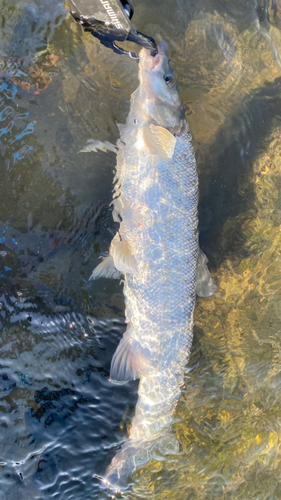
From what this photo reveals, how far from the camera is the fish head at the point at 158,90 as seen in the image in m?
2.54

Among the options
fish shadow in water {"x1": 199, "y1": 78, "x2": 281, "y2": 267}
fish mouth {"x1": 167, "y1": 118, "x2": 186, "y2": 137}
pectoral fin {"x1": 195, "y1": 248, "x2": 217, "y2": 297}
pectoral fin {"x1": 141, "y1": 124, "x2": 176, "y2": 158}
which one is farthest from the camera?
fish shadow in water {"x1": 199, "y1": 78, "x2": 281, "y2": 267}

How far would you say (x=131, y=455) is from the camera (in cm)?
284

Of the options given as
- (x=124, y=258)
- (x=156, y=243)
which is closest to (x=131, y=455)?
(x=124, y=258)

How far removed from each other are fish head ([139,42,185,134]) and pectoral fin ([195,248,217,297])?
3.10ft

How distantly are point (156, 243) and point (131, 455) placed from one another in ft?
5.45

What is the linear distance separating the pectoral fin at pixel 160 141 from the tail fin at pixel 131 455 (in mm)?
2043

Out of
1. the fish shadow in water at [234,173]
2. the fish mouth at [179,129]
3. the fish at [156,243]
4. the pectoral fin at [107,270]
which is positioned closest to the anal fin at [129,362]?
the fish at [156,243]

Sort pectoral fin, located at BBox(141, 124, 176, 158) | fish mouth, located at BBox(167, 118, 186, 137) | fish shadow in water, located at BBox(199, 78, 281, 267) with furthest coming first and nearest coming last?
fish shadow in water, located at BBox(199, 78, 281, 267) < fish mouth, located at BBox(167, 118, 186, 137) < pectoral fin, located at BBox(141, 124, 176, 158)

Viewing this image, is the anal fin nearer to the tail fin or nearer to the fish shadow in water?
the tail fin

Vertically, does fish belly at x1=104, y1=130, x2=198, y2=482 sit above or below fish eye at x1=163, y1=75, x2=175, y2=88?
below

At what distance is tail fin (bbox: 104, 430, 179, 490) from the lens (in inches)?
110

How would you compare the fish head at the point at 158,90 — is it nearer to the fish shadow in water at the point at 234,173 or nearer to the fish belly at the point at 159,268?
the fish belly at the point at 159,268

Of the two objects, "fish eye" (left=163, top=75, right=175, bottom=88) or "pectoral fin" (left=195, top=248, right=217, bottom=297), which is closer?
"fish eye" (left=163, top=75, right=175, bottom=88)

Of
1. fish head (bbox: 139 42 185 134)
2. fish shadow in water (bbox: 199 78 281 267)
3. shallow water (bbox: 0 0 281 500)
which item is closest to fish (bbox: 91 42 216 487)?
fish head (bbox: 139 42 185 134)
